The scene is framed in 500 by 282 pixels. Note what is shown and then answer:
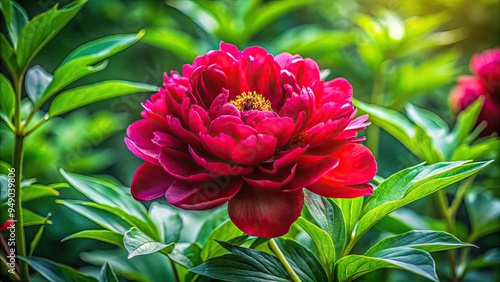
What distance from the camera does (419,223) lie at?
0.64 meters

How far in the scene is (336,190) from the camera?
368 millimetres

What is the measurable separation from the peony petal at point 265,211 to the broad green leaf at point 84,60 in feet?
0.63

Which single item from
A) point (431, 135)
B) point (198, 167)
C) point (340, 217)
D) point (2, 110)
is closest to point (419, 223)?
point (431, 135)

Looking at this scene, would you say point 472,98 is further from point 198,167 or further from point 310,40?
point 198,167

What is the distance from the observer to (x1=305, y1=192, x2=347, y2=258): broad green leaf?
40 cm

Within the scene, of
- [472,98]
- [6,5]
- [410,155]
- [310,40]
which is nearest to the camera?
[6,5]

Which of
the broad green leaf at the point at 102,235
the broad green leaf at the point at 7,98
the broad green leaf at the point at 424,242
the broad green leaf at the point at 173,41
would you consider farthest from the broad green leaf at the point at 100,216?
the broad green leaf at the point at 173,41

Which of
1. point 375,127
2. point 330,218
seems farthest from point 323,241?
point 375,127

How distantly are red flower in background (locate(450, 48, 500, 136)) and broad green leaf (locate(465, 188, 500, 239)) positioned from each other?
0.32 feet

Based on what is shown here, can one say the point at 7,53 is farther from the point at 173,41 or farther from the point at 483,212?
the point at 483,212

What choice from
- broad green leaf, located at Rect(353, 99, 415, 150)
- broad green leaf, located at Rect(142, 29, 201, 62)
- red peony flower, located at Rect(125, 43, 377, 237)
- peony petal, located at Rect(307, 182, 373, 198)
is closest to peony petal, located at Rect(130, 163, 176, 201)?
red peony flower, located at Rect(125, 43, 377, 237)

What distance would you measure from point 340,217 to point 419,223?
27 centimetres

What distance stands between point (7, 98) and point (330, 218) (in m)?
0.30

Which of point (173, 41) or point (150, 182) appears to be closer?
point (150, 182)
